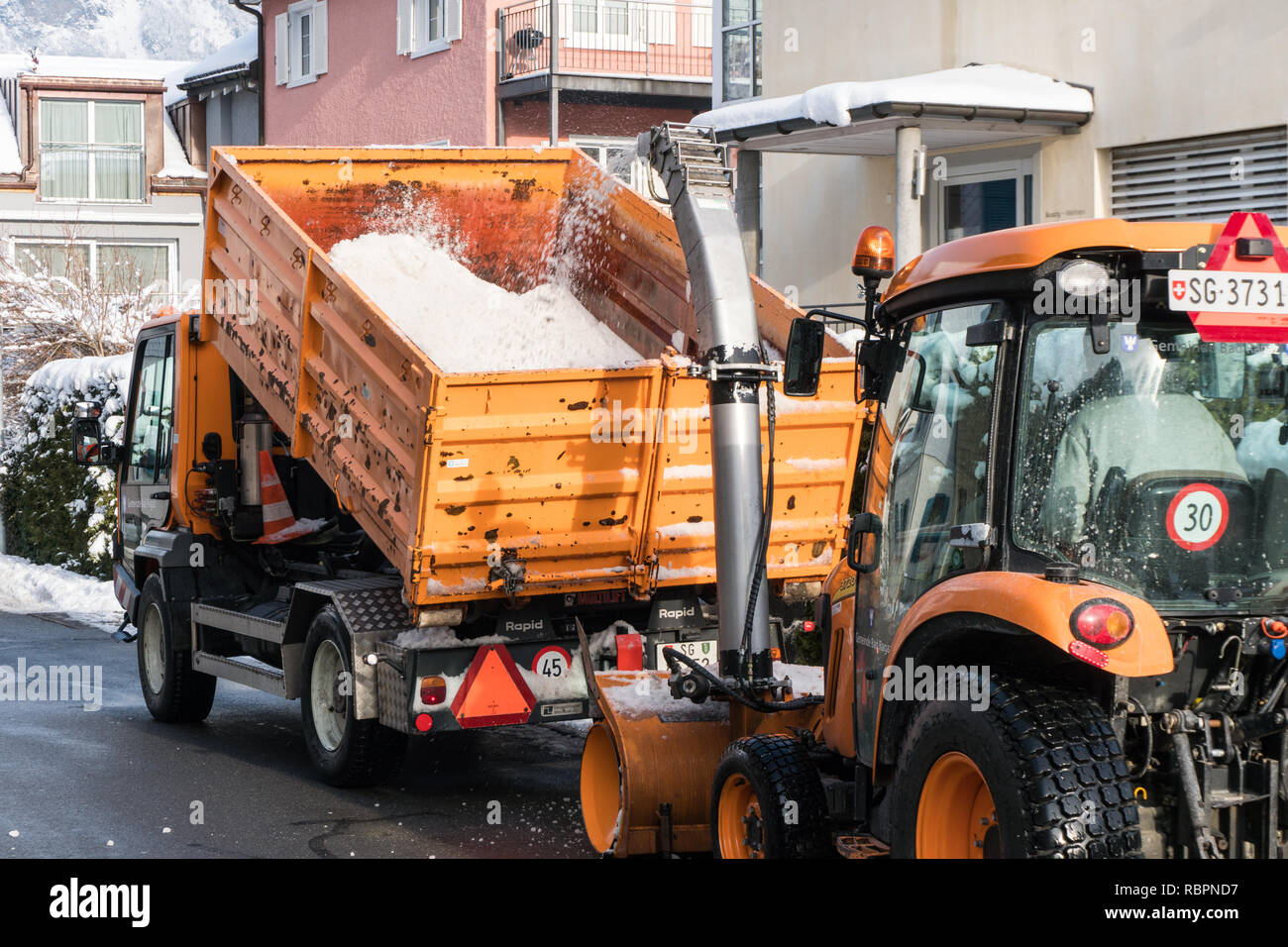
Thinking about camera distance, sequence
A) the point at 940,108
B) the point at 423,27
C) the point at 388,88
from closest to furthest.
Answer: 1. the point at 940,108
2. the point at 423,27
3. the point at 388,88

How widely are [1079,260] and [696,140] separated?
10.8ft

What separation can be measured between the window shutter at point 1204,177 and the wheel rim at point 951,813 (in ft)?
33.7

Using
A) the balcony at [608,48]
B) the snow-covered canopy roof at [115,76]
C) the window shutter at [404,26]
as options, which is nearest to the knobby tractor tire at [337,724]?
the balcony at [608,48]

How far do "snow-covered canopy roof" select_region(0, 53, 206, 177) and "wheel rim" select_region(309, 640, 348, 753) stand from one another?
3846cm

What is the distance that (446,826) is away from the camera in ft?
26.3

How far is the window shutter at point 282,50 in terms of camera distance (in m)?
Result: 35.6

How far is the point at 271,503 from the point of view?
10383mm

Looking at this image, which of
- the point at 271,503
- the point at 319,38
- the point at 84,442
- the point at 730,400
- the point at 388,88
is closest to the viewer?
the point at 730,400

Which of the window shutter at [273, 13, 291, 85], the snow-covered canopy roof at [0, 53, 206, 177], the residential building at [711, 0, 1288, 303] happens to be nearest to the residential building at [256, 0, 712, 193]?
the window shutter at [273, 13, 291, 85]

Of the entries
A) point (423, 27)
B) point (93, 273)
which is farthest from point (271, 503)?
point (93, 273)

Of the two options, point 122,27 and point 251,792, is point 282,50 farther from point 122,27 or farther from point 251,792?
point 122,27

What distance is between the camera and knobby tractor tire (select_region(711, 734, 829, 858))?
5.69 metres

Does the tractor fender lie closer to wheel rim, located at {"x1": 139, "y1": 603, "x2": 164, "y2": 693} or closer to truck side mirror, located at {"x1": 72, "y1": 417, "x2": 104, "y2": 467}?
wheel rim, located at {"x1": 139, "y1": 603, "x2": 164, "y2": 693}

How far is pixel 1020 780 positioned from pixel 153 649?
7849 millimetres
